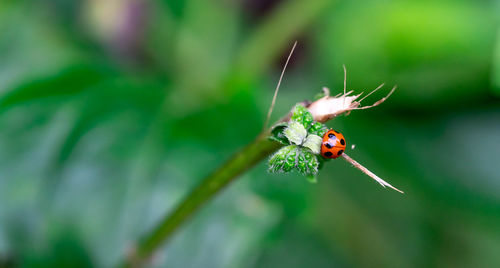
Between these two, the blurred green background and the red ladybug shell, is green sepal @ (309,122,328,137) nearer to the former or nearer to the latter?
the red ladybug shell

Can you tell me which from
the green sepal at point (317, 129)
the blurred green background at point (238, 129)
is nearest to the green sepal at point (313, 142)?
the green sepal at point (317, 129)

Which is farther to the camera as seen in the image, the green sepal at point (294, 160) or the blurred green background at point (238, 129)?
the blurred green background at point (238, 129)

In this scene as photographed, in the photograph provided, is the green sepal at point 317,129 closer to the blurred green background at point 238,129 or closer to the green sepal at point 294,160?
the green sepal at point 294,160

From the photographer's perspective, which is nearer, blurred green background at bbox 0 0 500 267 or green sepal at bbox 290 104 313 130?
green sepal at bbox 290 104 313 130

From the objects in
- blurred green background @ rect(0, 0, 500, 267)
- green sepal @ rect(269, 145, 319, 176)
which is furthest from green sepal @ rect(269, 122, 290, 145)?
blurred green background @ rect(0, 0, 500, 267)

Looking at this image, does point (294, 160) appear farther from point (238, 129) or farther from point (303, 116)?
point (238, 129)

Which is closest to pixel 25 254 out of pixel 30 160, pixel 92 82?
pixel 30 160
